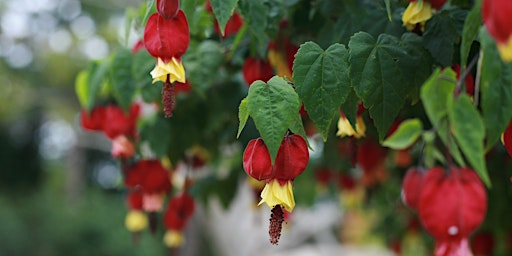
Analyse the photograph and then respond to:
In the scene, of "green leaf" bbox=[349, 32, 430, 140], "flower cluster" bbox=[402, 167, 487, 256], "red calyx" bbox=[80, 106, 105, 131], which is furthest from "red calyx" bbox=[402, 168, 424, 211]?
"red calyx" bbox=[80, 106, 105, 131]

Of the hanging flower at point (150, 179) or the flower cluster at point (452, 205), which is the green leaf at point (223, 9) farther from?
the hanging flower at point (150, 179)

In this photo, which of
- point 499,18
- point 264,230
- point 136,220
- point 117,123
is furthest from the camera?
point 264,230

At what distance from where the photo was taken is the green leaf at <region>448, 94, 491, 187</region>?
1.63 feet

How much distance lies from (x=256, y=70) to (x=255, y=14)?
18cm

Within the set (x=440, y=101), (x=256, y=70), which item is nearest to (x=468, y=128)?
(x=440, y=101)

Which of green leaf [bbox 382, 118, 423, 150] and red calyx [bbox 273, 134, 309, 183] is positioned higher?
red calyx [bbox 273, 134, 309, 183]

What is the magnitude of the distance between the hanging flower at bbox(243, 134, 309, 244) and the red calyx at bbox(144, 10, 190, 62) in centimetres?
15

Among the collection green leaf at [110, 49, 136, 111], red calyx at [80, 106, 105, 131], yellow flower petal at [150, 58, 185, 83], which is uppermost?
red calyx at [80, 106, 105, 131]

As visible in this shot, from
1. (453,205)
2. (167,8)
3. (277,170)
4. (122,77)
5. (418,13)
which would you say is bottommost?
(453,205)

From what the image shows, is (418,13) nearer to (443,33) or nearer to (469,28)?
(443,33)

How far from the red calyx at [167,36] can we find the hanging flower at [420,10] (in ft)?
0.93

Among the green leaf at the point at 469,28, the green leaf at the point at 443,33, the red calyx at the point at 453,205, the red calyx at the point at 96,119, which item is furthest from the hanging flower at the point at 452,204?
the red calyx at the point at 96,119

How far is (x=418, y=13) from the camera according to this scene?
803 mm

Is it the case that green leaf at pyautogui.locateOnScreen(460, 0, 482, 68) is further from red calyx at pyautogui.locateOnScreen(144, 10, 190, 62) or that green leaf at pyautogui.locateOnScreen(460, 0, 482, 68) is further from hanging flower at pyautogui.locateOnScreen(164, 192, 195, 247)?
hanging flower at pyautogui.locateOnScreen(164, 192, 195, 247)
